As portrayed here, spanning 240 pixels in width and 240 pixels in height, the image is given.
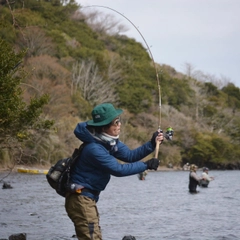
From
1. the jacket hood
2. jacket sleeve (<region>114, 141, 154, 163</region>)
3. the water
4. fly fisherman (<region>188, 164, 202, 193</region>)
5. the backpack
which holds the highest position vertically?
the jacket hood

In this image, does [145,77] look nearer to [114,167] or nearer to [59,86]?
[59,86]

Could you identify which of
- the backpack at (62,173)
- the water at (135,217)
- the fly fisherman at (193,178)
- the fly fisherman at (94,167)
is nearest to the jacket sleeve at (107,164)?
the fly fisherman at (94,167)

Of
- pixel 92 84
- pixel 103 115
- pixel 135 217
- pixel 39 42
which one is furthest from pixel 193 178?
pixel 92 84

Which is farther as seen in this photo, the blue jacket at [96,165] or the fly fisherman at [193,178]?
the fly fisherman at [193,178]

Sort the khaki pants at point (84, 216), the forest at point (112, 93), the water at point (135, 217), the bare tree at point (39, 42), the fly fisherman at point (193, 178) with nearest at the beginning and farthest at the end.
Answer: the khaki pants at point (84, 216) → the water at point (135, 217) → the fly fisherman at point (193, 178) → the forest at point (112, 93) → the bare tree at point (39, 42)

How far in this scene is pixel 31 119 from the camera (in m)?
14.1

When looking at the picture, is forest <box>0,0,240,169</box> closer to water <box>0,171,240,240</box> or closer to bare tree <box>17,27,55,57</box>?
bare tree <box>17,27,55,57</box>

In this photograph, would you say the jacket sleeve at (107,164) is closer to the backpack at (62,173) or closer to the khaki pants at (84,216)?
the backpack at (62,173)

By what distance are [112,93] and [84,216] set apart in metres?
74.2

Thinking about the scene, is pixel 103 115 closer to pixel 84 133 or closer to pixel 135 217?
pixel 84 133

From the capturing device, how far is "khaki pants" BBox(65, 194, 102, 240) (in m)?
6.35

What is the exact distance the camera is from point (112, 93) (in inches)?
3164

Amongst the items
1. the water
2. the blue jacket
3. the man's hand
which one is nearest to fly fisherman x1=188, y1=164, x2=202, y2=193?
the water

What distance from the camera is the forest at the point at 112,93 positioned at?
58000 millimetres
